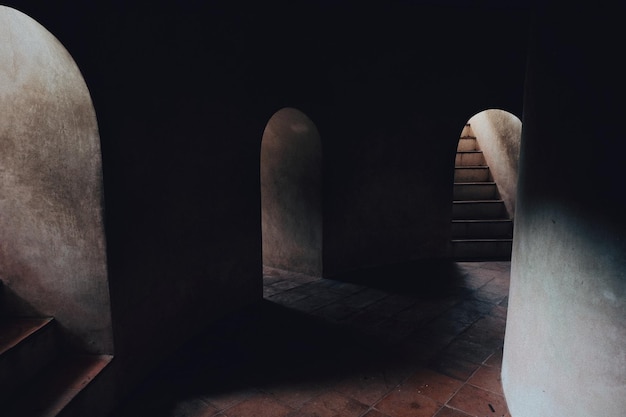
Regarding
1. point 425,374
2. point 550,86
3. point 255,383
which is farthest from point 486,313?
point 550,86

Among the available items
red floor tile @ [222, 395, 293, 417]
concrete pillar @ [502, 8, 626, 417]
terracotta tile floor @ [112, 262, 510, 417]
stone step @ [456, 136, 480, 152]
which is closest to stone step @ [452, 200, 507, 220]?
stone step @ [456, 136, 480, 152]

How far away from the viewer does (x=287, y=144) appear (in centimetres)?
661

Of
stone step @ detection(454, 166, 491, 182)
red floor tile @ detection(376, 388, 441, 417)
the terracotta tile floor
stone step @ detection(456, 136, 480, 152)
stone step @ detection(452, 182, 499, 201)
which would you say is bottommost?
red floor tile @ detection(376, 388, 441, 417)

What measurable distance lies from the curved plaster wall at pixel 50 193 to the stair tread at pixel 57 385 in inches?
4.6

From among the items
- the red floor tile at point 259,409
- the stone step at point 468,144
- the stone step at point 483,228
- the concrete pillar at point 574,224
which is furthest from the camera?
the stone step at point 468,144

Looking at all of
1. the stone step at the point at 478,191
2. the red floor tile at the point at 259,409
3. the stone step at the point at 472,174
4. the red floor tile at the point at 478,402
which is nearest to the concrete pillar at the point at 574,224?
the red floor tile at the point at 478,402

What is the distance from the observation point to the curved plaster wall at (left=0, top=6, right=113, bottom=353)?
299 cm

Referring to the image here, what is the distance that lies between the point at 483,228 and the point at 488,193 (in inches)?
37.6

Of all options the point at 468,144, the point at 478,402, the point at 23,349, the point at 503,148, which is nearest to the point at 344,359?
the point at 478,402

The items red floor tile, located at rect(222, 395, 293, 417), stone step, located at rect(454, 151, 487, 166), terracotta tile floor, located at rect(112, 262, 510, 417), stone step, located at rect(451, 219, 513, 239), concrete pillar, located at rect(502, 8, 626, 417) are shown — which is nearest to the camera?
concrete pillar, located at rect(502, 8, 626, 417)

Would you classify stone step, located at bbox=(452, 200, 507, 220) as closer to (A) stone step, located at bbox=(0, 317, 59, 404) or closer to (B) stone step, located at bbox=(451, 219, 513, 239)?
(B) stone step, located at bbox=(451, 219, 513, 239)

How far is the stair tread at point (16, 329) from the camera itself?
2893 millimetres

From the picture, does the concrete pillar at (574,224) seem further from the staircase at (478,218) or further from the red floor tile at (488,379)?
the staircase at (478,218)

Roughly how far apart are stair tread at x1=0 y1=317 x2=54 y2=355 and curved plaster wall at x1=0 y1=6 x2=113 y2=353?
0.07 metres
